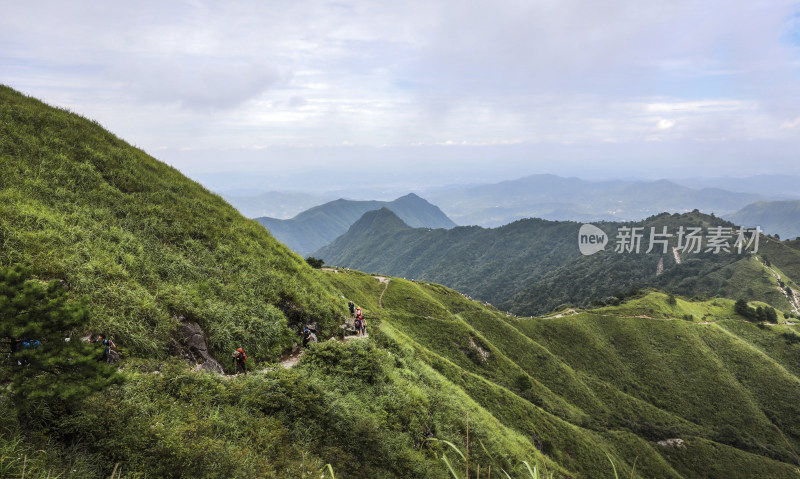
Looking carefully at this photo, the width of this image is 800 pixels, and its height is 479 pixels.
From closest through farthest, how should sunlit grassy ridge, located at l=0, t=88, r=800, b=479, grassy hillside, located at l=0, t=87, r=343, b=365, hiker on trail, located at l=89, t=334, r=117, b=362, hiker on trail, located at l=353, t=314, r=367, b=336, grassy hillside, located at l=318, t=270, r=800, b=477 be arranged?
1. sunlit grassy ridge, located at l=0, t=88, r=800, b=479
2. hiker on trail, located at l=89, t=334, r=117, b=362
3. grassy hillside, located at l=0, t=87, r=343, b=365
4. hiker on trail, located at l=353, t=314, r=367, b=336
5. grassy hillside, located at l=318, t=270, r=800, b=477

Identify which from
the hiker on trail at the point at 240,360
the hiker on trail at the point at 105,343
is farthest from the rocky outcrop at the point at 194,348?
the hiker on trail at the point at 105,343

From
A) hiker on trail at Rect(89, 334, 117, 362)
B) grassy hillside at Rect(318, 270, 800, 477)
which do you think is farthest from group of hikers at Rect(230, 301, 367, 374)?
grassy hillside at Rect(318, 270, 800, 477)

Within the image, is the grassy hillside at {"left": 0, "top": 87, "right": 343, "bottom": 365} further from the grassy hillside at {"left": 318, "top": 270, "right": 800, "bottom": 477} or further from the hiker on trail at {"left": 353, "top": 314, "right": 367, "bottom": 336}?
the grassy hillside at {"left": 318, "top": 270, "right": 800, "bottom": 477}

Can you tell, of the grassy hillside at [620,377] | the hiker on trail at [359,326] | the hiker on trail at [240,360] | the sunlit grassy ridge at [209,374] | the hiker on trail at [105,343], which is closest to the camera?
the sunlit grassy ridge at [209,374]

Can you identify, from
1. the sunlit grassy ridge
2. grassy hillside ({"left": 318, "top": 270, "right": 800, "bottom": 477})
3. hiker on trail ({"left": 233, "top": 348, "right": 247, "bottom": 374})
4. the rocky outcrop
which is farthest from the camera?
grassy hillside ({"left": 318, "top": 270, "right": 800, "bottom": 477})

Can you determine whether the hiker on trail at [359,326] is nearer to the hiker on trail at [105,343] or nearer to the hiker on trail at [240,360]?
the hiker on trail at [240,360]

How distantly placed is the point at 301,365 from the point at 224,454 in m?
8.39

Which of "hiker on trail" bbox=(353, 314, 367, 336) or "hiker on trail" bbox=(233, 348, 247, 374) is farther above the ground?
"hiker on trail" bbox=(233, 348, 247, 374)

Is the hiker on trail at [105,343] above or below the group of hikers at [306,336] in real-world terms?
above

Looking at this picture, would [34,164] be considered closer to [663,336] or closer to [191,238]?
[191,238]

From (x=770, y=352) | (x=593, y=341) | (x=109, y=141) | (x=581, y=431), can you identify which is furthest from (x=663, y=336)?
(x=109, y=141)

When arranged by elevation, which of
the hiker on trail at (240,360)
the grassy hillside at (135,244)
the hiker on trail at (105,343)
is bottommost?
the hiker on trail at (240,360)

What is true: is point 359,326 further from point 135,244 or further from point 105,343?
point 105,343

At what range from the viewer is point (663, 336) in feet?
283
